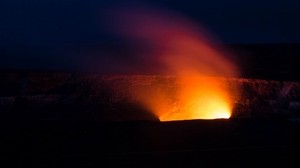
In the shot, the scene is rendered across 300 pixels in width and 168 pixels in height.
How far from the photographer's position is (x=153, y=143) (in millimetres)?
3506

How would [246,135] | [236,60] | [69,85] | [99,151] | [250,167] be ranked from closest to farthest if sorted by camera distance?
[250,167] < [99,151] < [246,135] < [69,85] < [236,60]

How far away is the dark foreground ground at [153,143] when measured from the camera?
10.5 feet

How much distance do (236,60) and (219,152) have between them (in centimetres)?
264

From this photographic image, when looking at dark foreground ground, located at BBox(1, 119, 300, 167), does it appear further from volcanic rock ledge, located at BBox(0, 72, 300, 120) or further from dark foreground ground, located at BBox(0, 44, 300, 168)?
volcanic rock ledge, located at BBox(0, 72, 300, 120)

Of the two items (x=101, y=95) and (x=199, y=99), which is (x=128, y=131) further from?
(x=199, y=99)

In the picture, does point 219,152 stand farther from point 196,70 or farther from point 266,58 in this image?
point 266,58

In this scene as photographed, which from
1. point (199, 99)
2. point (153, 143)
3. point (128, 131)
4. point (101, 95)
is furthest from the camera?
point (199, 99)

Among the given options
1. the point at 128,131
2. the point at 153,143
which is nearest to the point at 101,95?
the point at 128,131

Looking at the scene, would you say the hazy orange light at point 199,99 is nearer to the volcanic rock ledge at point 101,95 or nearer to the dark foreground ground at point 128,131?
the volcanic rock ledge at point 101,95

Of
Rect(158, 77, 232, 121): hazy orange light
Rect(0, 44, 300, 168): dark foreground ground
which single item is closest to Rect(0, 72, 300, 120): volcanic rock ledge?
Rect(0, 44, 300, 168): dark foreground ground

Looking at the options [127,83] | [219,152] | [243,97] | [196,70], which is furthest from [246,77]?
[219,152]

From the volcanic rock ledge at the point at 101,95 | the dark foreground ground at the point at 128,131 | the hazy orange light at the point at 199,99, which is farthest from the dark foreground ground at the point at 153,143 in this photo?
the hazy orange light at the point at 199,99

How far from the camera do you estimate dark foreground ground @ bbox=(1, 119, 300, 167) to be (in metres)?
3.19

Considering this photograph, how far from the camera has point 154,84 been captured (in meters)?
A: 5.15
